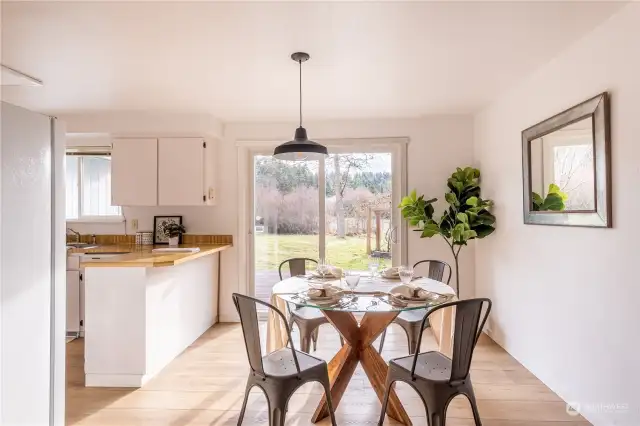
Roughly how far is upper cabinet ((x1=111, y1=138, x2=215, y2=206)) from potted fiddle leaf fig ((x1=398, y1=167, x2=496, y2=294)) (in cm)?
221

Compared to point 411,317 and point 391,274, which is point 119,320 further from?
point 411,317

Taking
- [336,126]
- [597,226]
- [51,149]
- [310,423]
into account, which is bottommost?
[310,423]

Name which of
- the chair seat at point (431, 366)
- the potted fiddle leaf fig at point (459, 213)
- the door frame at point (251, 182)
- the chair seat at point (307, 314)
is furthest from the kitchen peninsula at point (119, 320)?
the potted fiddle leaf fig at point (459, 213)

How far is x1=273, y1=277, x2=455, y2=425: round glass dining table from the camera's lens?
211cm

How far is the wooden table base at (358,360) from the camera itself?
2.23 m

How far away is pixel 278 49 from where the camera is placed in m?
2.34

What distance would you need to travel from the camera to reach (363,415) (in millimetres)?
2273

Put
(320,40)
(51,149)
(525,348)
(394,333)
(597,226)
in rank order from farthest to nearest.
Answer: (394,333), (525,348), (320,40), (597,226), (51,149)

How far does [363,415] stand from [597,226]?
1.76m

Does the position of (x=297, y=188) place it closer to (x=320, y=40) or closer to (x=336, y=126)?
(x=336, y=126)

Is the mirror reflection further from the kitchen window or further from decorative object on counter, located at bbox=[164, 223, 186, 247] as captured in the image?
the kitchen window

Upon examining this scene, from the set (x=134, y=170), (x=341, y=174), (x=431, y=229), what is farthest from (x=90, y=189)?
(x=431, y=229)

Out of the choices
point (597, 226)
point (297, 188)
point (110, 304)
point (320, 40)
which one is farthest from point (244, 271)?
point (597, 226)

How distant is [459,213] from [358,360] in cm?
181
